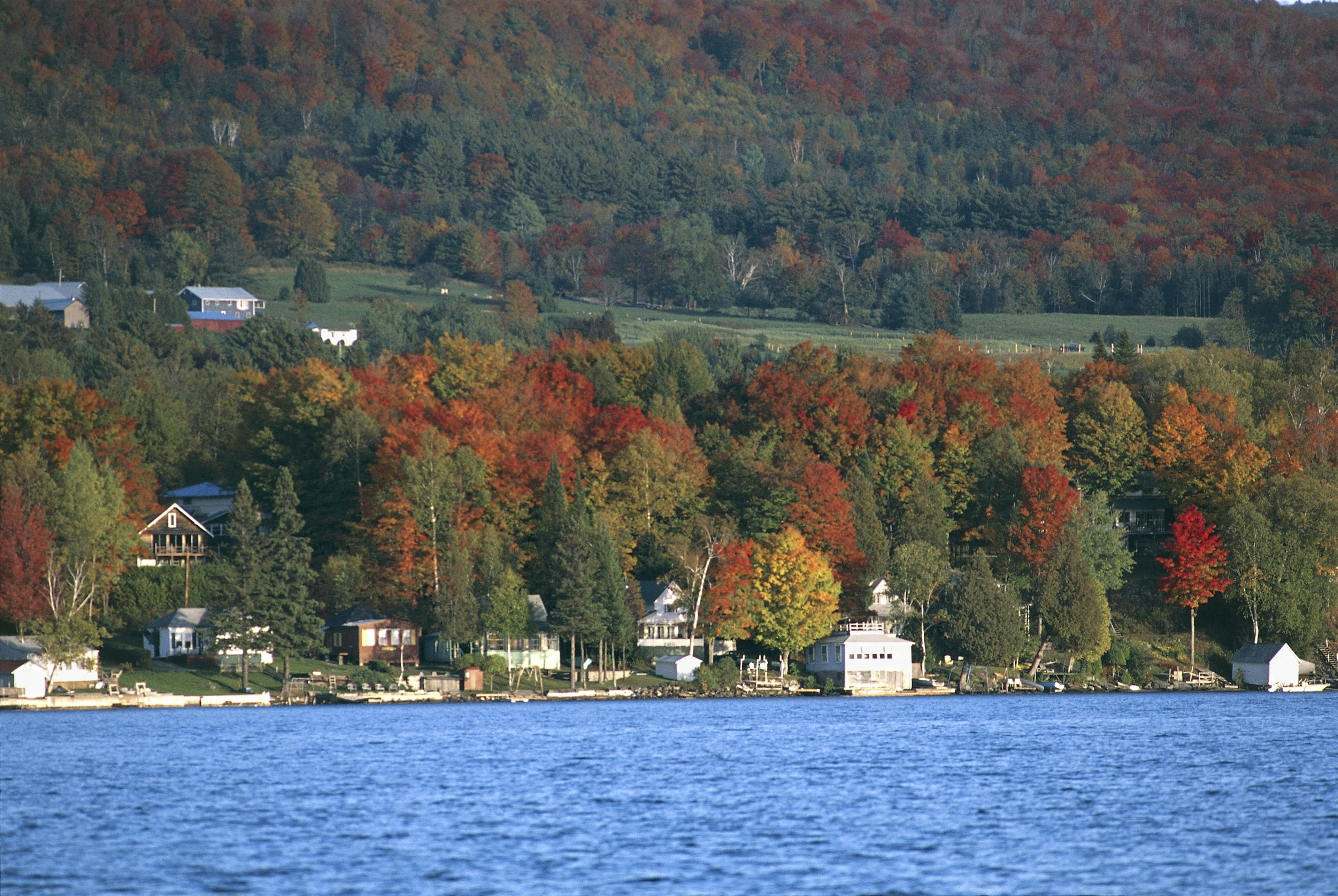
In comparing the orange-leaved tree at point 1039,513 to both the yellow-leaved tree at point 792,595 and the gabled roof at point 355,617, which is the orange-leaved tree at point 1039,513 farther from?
the gabled roof at point 355,617

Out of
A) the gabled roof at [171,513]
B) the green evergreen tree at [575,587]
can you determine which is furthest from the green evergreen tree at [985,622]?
the gabled roof at [171,513]

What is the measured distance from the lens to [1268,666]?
9888cm

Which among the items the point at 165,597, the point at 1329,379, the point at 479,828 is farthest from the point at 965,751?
the point at 1329,379

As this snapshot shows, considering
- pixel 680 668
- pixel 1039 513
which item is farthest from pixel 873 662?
pixel 1039 513

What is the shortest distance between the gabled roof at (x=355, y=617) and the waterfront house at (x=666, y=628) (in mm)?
15441

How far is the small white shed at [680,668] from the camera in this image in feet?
318

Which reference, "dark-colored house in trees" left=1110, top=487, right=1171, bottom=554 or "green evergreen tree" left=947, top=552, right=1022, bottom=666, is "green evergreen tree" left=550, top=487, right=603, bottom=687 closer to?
"green evergreen tree" left=947, top=552, right=1022, bottom=666

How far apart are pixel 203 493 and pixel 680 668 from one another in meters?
39.2

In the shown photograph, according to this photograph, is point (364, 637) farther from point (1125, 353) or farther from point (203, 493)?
point (1125, 353)

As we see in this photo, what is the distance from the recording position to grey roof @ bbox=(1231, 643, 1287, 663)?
99062 mm

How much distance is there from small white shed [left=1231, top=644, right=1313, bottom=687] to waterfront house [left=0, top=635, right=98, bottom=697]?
65506 mm

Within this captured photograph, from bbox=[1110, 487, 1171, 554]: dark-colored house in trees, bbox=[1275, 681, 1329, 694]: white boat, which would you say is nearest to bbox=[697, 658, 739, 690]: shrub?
bbox=[1275, 681, 1329, 694]: white boat

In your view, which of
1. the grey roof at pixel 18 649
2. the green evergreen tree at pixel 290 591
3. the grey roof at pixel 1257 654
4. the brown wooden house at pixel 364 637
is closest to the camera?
the grey roof at pixel 18 649

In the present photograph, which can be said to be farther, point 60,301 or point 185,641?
point 60,301
